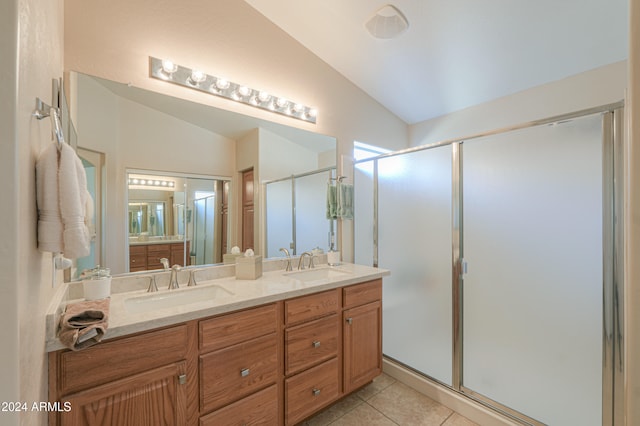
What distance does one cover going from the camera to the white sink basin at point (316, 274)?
2.09m

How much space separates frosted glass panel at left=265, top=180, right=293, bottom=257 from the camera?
6.95ft

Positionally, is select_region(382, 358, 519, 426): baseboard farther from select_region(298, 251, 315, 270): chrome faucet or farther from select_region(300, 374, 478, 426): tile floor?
select_region(298, 251, 315, 270): chrome faucet

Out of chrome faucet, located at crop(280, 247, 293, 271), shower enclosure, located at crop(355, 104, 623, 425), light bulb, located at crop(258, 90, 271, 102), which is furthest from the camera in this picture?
chrome faucet, located at crop(280, 247, 293, 271)

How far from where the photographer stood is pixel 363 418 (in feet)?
5.98

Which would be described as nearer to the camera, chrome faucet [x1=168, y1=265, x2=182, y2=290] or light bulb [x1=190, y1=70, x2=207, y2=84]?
chrome faucet [x1=168, y1=265, x2=182, y2=290]

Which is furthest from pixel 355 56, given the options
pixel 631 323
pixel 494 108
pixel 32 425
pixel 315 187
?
pixel 32 425

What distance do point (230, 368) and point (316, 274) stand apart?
100 centimetres

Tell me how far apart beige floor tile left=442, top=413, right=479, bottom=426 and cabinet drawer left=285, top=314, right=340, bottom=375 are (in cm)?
87

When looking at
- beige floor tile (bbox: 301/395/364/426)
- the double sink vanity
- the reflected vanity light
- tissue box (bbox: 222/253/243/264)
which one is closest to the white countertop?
the double sink vanity

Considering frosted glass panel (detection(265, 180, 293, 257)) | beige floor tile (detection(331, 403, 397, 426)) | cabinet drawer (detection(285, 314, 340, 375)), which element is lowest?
beige floor tile (detection(331, 403, 397, 426))

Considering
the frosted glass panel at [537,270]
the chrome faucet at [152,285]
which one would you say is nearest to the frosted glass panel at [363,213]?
the frosted glass panel at [537,270]

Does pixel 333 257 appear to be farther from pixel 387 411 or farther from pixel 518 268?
pixel 518 268

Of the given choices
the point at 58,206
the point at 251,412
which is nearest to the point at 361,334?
the point at 251,412

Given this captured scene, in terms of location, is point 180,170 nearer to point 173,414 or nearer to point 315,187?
point 315,187
